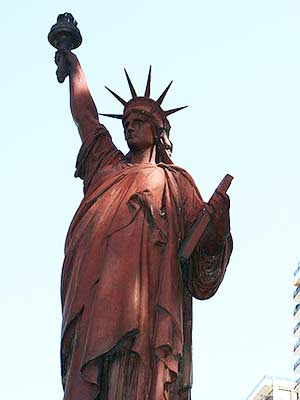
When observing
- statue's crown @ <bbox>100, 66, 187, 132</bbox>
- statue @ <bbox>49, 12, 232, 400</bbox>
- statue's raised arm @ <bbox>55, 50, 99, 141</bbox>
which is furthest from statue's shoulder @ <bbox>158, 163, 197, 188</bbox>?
statue's raised arm @ <bbox>55, 50, 99, 141</bbox>

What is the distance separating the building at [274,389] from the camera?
81875 mm

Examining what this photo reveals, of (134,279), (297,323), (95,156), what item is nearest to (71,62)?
(95,156)

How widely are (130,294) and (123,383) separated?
0.79m

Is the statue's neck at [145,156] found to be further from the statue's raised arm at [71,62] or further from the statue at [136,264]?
the statue's raised arm at [71,62]

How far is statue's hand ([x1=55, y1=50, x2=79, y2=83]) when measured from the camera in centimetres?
1271

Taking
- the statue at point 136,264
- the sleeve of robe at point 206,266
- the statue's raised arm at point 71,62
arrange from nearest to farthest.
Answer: the statue at point 136,264 < the sleeve of robe at point 206,266 < the statue's raised arm at point 71,62

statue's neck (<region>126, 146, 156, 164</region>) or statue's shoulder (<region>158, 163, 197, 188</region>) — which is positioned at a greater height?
statue's neck (<region>126, 146, 156, 164</region>)

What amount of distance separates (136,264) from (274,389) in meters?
72.9

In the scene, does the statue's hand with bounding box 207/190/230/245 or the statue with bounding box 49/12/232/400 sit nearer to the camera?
the statue with bounding box 49/12/232/400

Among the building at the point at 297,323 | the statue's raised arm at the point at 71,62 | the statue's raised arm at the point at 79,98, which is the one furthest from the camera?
the building at the point at 297,323

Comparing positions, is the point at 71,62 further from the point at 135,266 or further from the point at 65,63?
the point at 135,266

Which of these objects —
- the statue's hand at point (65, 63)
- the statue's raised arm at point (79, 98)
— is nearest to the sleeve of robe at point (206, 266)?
the statue's raised arm at point (79, 98)

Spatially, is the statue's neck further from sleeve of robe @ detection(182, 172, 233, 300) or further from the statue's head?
sleeve of robe @ detection(182, 172, 233, 300)

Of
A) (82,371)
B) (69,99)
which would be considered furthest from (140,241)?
(69,99)
